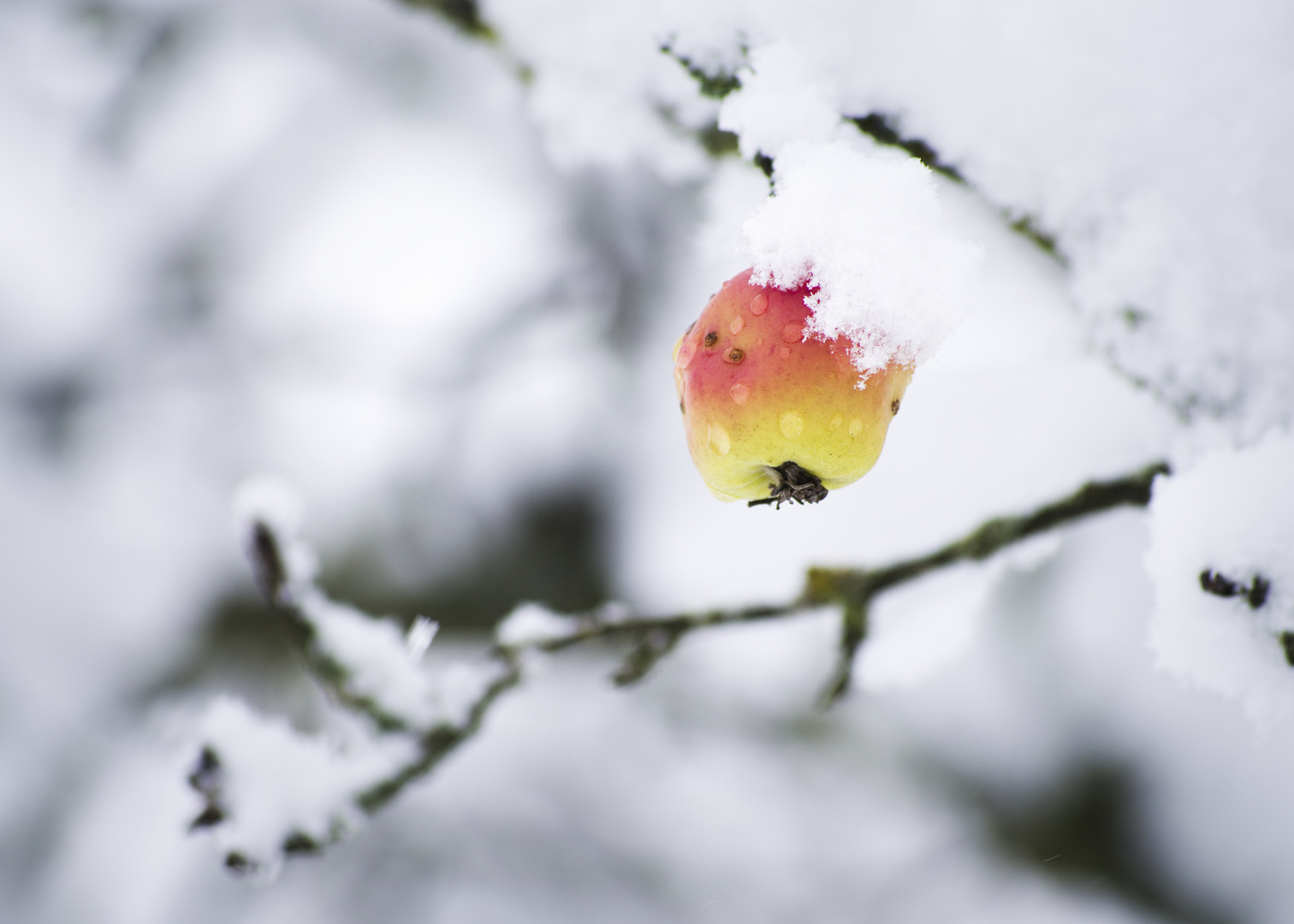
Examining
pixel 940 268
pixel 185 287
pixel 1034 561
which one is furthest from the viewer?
pixel 185 287

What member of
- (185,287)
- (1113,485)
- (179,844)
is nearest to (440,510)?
(185,287)

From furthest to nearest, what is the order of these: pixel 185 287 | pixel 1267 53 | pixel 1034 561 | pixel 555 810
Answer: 1. pixel 555 810
2. pixel 185 287
3. pixel 1034 561
4. pixel 1267 53

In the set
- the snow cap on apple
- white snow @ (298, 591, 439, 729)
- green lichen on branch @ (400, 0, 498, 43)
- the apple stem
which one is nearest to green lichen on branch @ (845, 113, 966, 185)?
the snow cap on apple

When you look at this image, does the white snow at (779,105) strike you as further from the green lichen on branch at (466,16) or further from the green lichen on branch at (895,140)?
the green lichen on branch at (466,16)

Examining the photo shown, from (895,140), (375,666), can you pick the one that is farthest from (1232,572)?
(375,666)

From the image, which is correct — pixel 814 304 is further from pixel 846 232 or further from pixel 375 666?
pixel 375 666

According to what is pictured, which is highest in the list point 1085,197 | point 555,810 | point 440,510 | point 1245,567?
point 440,510

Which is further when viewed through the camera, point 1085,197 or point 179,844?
point 179,844

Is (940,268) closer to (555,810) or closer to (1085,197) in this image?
(1085,197)

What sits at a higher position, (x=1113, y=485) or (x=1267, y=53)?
(x=1267, y=53)
